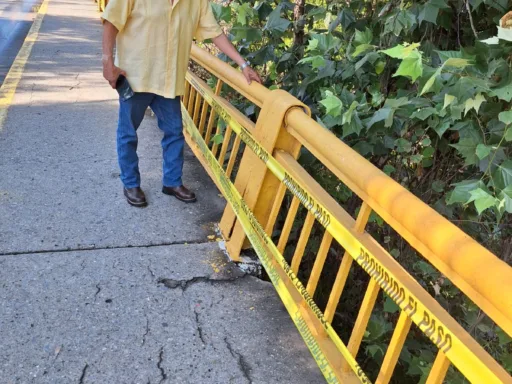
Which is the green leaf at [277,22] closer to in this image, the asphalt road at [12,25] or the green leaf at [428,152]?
the green leaf at [428,152]

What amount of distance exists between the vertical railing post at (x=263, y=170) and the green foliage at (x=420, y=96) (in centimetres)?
23

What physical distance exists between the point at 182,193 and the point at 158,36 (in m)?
1.22

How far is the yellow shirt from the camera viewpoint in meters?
3.41

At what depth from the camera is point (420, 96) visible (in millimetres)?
2363

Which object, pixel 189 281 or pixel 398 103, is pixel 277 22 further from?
pixel 189 281

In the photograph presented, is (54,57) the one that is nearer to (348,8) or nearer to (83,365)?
(348,8)

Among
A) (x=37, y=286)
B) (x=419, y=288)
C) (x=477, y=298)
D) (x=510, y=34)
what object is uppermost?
(x=510, y=34)

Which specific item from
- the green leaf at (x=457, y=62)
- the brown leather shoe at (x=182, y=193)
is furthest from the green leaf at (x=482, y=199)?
the brown leather shoe at (x=182, y=193)

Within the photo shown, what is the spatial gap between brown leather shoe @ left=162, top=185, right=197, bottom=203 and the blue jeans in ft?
0.13

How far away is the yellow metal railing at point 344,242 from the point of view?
141cm

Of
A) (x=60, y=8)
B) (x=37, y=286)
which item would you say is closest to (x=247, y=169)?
(x=37, y=286)

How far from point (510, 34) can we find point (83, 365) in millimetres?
2208

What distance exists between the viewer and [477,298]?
137 centimetres

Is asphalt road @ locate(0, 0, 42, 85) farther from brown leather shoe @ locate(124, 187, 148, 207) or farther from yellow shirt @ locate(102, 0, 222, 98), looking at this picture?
yellow shirt @ locate(102, 0, 222, 98)
